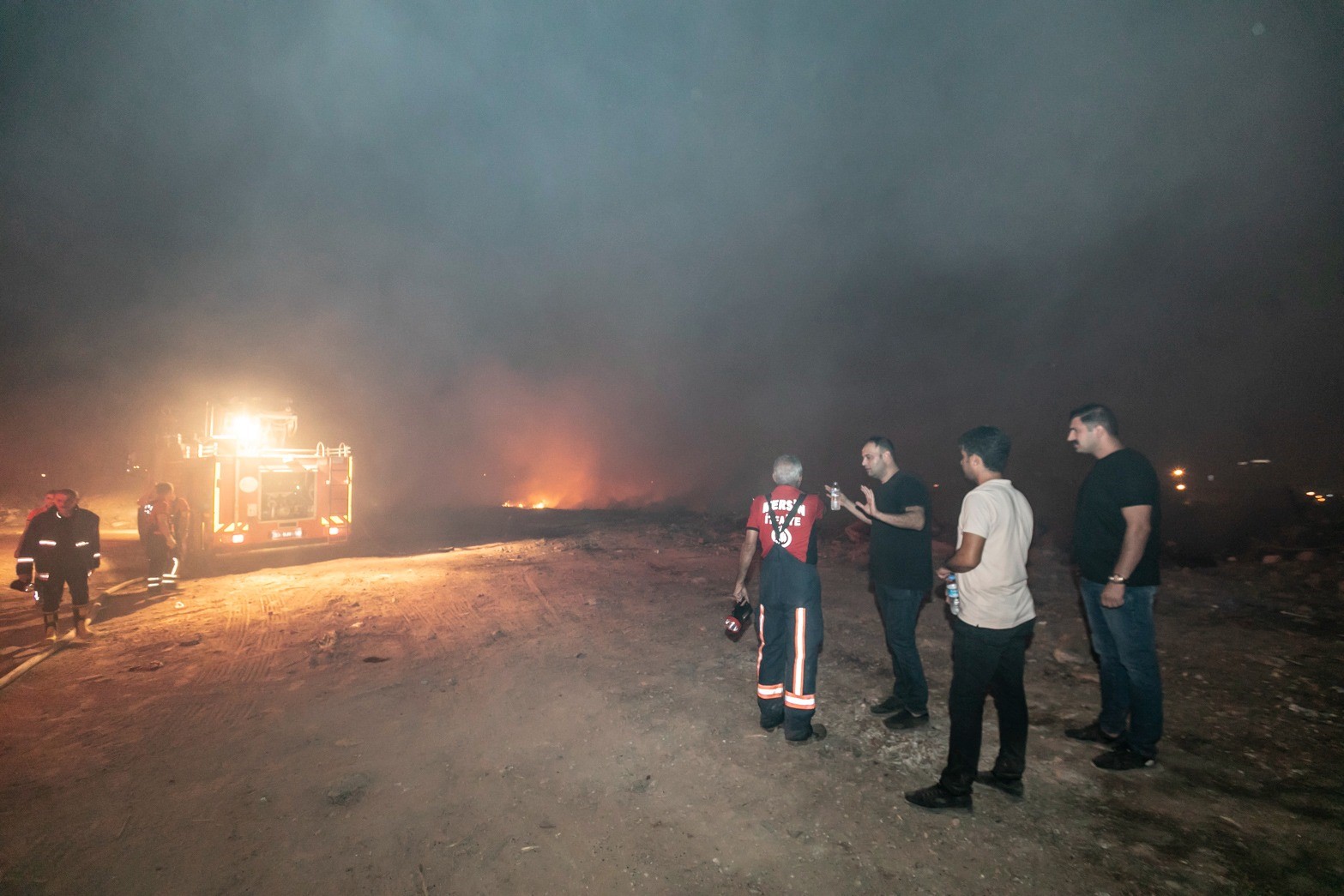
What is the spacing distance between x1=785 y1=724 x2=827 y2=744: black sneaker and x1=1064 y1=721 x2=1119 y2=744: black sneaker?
1670 mm

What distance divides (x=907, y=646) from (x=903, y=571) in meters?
0.55

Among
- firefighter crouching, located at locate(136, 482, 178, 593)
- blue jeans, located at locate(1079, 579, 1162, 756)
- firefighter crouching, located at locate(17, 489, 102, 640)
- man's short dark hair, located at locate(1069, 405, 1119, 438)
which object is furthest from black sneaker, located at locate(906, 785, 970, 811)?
firefighter crouching, located at locate(136, 482, 178, 593)

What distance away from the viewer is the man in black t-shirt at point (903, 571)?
4004 mm

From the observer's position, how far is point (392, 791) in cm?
339

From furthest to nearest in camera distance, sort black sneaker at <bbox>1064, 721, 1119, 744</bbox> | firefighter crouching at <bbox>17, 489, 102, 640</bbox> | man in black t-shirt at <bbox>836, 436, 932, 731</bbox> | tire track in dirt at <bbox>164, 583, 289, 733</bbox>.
A: firefighter crouching at <bbox>17, 489, 102, 640</bbox> → tire track in dirt at <bbox>164, 583, 289, 733</bbox> → man in black t-shirt at <bbox>836, 436, 932, 731</bbox> → black sneaker at <bbox>1064, 721, 1119, 744</bbox>

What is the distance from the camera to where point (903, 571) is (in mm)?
4043

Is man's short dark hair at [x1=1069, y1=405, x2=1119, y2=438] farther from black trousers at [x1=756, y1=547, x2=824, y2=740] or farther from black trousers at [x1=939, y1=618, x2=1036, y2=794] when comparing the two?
black trousers at [x1=756, y1=547, x2=824, y2=740]

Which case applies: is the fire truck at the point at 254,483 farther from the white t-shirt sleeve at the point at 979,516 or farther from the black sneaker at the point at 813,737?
the white t-shirt sleeve at the point at 979,516

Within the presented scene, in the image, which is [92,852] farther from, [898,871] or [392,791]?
[898,871]

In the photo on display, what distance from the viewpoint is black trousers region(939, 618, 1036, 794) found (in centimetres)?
303

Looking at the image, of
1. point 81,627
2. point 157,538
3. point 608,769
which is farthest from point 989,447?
point 157,538

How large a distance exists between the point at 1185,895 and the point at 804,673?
6.45 ft

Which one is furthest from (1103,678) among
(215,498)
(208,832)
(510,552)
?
(215,498)

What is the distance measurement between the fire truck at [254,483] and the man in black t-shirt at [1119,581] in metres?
13.8
